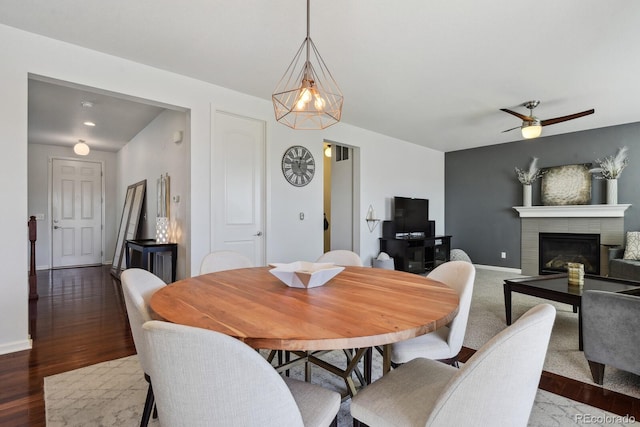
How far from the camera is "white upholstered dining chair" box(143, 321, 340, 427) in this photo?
27.7 inches

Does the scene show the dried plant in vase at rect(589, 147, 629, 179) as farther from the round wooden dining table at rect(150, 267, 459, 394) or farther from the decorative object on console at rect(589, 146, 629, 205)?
the round wooden dining table at rect(150, 267, 459, 394)

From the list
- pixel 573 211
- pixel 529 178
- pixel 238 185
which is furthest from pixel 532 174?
pixel 238 185

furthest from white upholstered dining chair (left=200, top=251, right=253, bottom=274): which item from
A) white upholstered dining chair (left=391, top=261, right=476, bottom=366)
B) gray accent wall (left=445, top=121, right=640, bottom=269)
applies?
gray accent wall (left=445, top=121, right=640, bottom=269)

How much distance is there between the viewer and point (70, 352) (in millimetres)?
2439

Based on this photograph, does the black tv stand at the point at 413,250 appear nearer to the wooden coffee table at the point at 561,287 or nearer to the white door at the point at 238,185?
the wooden coffee table at the point at 561,287

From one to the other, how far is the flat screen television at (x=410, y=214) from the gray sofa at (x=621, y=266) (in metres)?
2.72

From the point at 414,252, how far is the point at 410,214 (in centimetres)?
75

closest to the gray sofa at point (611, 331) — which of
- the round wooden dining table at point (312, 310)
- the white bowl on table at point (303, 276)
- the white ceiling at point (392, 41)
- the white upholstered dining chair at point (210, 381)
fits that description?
the round wooden dining table at point (312, 310)

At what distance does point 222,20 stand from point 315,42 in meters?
0.73

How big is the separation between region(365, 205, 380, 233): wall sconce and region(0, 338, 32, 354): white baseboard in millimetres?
4344

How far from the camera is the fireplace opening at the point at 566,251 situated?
5203 mm

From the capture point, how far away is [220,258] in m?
2.29

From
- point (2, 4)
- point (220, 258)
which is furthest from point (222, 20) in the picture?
point (220, 258)

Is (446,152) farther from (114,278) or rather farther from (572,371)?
(114,278)
